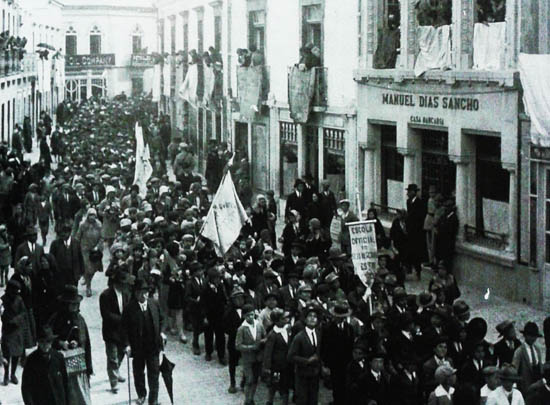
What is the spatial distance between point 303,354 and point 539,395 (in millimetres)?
3009

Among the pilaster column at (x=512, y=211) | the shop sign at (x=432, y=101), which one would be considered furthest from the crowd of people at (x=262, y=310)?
the shop sign at (x=432, y=101)

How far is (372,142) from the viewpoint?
2508 cm

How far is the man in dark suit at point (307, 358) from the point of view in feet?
41.2

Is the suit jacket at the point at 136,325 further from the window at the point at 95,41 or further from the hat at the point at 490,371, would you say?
the window at the point at 95,41

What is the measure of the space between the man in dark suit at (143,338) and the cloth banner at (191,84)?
27.9 metres

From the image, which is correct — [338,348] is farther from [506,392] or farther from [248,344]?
[506,392]

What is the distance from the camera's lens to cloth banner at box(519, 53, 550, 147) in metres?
17.7

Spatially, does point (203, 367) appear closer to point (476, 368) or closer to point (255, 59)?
point (476, 368)

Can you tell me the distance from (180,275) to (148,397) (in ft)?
10.9

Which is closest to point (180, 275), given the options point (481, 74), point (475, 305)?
point (475, 305)

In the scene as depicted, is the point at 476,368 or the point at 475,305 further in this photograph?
the point at 475,305

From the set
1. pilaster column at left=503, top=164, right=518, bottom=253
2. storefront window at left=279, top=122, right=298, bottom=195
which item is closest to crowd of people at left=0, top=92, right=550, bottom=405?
pilaster column at left=503, top=164, right=518, bottom=253

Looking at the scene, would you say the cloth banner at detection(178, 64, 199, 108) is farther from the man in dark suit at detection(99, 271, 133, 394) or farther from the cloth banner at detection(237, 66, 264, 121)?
the man in dark suit at detection(99, 271, 133, 394)

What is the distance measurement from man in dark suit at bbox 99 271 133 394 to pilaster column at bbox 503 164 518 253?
775cm
